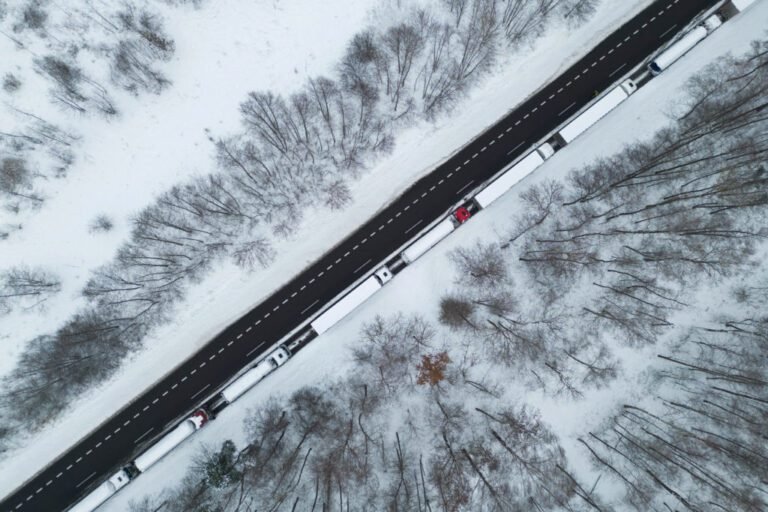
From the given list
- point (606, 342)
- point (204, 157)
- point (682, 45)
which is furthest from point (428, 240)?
point (682, 45)

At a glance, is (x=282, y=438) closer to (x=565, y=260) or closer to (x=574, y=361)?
(x=574, y=361)

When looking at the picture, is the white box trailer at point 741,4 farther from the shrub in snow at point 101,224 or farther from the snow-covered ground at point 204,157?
the shrub in snow at point 101,224

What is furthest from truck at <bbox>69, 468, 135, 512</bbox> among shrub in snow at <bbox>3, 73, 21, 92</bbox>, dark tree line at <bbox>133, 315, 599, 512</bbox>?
shrub in snow at <bbox>3, 73, 21, 92</bbox>

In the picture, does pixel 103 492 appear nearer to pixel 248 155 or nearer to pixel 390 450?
pixel 390 450

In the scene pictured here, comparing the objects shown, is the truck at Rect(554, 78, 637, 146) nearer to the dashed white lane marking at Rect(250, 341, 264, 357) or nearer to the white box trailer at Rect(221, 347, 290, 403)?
the white box trailer at Rect(221, 347, 290, 403)

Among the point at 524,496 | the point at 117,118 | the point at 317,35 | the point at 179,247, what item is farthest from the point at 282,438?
the point at 317,35

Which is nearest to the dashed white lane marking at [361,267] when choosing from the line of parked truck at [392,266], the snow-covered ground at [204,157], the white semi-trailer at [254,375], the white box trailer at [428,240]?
the line of parked truck at [392,266]
